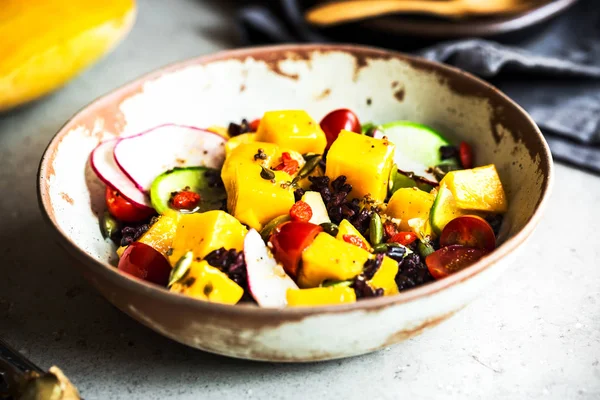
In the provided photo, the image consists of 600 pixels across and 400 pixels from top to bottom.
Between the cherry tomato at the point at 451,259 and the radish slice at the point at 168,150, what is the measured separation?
0.76m

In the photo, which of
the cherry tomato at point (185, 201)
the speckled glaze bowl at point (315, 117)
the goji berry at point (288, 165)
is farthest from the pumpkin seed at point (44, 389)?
the goji berry at point (288, 165)

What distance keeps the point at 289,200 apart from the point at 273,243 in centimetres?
16

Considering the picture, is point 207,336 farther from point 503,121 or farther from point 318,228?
point 503,121

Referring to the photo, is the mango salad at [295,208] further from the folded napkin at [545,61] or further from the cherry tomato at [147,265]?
the folded napkin at [545,61]

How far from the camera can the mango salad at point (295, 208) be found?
1.46 m

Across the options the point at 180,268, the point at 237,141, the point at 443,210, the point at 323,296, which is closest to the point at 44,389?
the point at 180,268

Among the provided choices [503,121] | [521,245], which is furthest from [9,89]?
[521,245]

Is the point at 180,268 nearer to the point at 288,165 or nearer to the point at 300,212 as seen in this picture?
the point at 300,212

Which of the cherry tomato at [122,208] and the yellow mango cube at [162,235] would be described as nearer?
the yellow mango cube at [162,235]

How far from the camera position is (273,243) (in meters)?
1.54

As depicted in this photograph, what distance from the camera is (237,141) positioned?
1.96m

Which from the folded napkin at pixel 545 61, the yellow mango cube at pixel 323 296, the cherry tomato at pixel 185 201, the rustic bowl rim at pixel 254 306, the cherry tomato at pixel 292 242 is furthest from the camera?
the folded napkin at pixel 545 61

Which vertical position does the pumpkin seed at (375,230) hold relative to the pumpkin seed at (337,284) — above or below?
below

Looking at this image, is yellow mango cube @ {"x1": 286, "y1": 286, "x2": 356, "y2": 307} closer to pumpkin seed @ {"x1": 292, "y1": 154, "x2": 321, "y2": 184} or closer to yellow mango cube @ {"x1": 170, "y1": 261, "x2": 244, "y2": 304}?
yellow mango cube @ {"x1": 170, "y1": 261, "x2": 244, "y2": 304}
